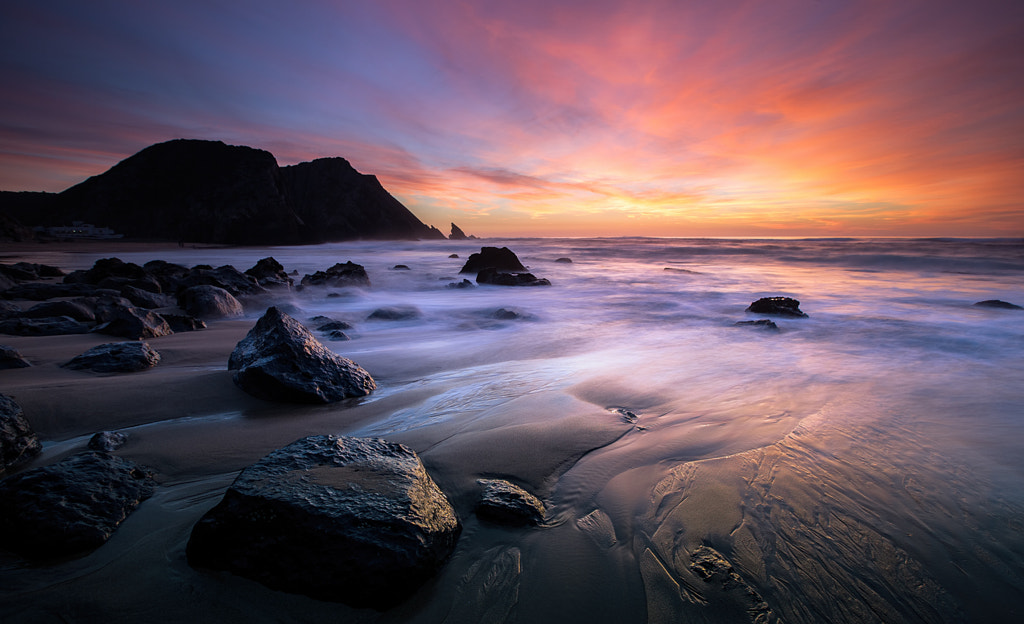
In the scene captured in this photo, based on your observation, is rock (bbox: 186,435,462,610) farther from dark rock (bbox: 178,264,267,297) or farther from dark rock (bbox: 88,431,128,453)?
dark rock (bbox: 178,264,267,297)

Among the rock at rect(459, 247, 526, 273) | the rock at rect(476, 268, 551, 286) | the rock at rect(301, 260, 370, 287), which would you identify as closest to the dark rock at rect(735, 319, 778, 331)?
the rock at rect(476, 268, 551, 286)

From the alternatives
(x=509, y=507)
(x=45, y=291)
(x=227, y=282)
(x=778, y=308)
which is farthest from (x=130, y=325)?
(x=778, y=308)

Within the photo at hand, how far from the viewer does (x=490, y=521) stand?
1.82 meters

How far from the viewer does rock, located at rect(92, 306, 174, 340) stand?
4445 mm

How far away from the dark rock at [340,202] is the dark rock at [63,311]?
54198 mm

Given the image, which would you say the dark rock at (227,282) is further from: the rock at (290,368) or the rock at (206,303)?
the rock at (290,368)

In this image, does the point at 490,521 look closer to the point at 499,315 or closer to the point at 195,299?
the point at 499,315

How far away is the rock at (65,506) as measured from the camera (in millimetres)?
1423

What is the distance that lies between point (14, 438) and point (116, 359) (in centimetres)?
170

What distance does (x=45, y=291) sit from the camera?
772 centimetres

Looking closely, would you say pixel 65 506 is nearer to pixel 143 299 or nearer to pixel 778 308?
pixel 143 299

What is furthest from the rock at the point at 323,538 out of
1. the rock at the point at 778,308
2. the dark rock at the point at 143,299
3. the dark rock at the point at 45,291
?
the dark rock at the point at 45,291

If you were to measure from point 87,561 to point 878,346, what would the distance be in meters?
8.52

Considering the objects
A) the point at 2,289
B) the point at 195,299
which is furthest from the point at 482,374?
the point at 2,289
